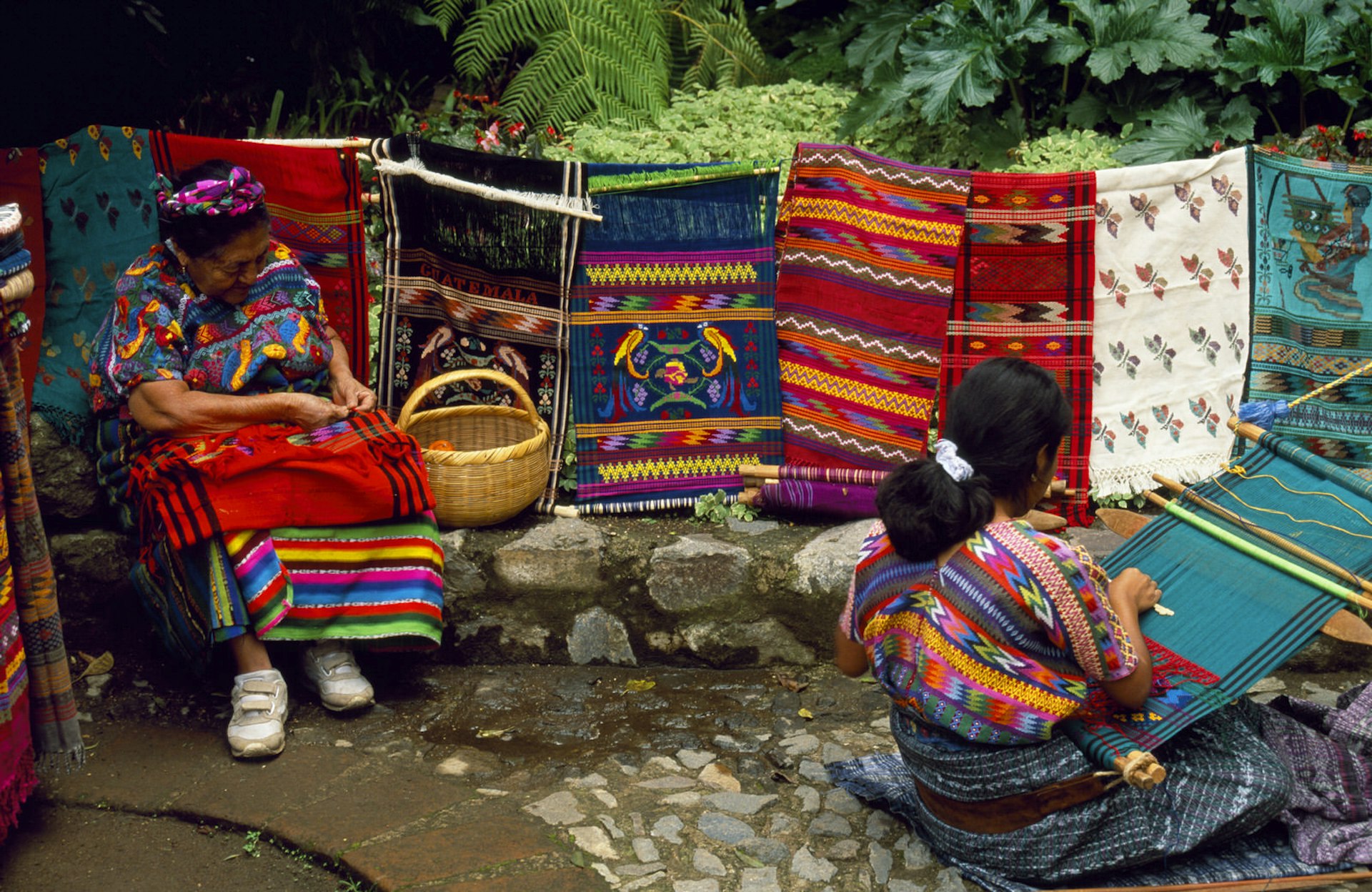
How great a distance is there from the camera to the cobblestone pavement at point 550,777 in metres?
2.77

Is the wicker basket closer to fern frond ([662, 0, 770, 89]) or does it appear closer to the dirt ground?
the dirt ground

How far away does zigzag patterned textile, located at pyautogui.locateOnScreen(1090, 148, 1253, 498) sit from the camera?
13.9 feet

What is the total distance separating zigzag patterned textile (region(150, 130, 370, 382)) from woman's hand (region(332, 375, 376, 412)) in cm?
34

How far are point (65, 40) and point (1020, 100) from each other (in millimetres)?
3958

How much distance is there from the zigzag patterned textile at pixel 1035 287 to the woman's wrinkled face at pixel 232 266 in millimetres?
2317

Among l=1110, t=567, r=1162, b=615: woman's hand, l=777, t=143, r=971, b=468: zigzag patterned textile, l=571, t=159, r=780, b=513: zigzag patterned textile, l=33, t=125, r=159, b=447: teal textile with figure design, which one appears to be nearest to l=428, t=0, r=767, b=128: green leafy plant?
l=571, t=159, r=780, b=513: zigzag patterned textile

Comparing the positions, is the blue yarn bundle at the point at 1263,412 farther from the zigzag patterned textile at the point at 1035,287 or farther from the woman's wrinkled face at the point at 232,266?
the woman's wrinkled face at the point at 232,266

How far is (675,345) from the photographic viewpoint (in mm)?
4238

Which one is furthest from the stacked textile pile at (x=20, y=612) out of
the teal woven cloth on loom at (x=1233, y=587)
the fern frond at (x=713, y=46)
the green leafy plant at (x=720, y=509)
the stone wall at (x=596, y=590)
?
the fern frond at (x=713, y=46)

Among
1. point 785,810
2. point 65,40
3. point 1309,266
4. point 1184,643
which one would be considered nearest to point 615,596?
point 785,810

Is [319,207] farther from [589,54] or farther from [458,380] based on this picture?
[589,54]

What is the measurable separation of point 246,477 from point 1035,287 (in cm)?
270

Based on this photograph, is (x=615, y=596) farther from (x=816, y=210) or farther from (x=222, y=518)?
(x=816, y=210)

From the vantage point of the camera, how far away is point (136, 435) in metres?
3.58
